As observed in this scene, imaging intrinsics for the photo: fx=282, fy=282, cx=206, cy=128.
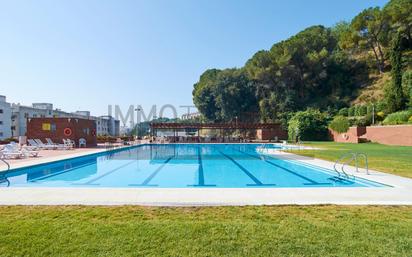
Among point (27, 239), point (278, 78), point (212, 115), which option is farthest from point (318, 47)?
point (27, 239)

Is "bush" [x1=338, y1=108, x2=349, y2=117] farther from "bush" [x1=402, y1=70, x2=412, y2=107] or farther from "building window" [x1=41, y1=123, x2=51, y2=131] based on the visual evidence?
"building window" [x1=41, y1=123, x2=51, y2=131]

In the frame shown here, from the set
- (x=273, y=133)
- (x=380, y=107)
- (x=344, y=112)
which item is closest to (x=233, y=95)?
(x=273, y=133)

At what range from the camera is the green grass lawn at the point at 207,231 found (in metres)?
2.82

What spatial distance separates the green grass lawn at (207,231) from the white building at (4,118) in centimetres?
4284

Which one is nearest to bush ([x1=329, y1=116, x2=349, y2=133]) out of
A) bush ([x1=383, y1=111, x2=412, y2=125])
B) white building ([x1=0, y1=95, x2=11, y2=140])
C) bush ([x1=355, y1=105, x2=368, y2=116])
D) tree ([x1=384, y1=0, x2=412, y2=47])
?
bush ([x1=355, y1=105, x2=368, y2=116])

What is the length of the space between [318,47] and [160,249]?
39.1 m

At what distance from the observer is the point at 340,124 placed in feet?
90.5

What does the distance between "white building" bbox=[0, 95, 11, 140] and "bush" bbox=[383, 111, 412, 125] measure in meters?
45.4

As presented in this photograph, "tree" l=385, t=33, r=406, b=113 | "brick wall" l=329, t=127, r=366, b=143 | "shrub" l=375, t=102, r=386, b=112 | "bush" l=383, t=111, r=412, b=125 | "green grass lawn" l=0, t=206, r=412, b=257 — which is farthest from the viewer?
"shrub" l=375, t=102, r=386, b=112

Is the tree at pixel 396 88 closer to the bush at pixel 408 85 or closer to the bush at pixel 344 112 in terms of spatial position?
the bush at pixel 408 85

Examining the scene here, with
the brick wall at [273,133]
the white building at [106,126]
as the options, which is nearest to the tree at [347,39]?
the brick wall at [273,133]

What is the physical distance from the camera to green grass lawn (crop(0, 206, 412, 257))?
282 centimetres

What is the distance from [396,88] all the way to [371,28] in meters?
11.9

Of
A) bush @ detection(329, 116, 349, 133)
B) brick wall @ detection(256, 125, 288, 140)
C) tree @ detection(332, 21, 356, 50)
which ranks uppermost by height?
tree @ detection(332, 21, 356, 50)
